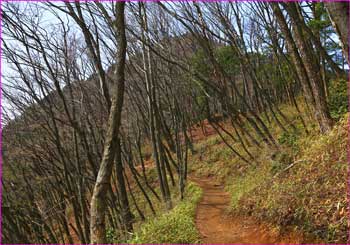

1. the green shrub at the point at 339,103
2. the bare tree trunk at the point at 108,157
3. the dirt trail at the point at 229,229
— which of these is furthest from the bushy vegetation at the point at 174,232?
the green shrub at the point at 339,103

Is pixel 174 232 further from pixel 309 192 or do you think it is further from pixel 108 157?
pixel 309 192

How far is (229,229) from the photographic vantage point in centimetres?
700

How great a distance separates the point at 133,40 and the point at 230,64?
14.9m

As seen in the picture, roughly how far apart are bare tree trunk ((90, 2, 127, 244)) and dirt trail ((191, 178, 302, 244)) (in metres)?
2.13

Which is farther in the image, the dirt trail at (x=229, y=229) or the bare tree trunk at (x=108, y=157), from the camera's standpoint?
the dirt trail at (x=229, y=229)

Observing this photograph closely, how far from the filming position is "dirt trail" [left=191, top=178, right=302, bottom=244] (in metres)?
5.56

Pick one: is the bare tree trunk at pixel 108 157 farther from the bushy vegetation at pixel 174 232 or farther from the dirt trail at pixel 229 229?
the dirt trail at pixel 229 229

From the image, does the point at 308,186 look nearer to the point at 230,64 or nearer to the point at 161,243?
the point at 161,243

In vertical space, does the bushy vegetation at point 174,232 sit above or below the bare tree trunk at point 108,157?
below

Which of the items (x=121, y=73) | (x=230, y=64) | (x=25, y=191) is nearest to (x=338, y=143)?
(x=121, y=73)

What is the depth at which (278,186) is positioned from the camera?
6559 millimetres

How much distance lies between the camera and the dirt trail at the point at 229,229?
5.56m

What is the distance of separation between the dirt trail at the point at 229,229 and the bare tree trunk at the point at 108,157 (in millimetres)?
2131

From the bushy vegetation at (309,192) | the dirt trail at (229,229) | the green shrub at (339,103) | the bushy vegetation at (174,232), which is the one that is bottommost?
the dirt trail at (229,229)
